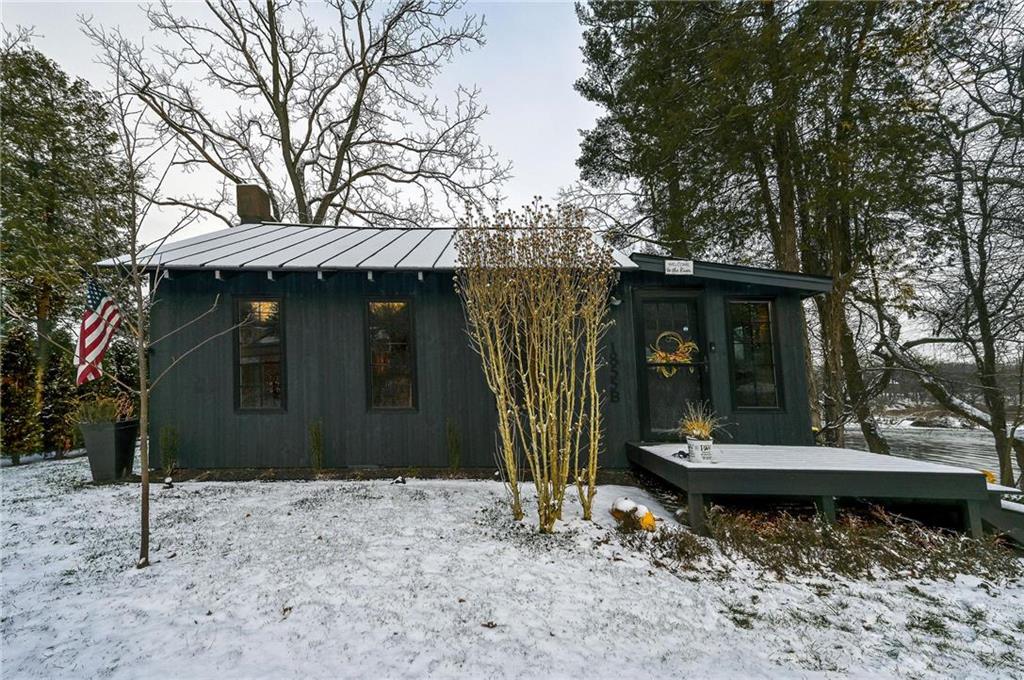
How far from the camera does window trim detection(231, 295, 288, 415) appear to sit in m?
5.28

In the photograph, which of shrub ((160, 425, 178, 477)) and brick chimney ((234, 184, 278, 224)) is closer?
shrub ((160, 425, 178, 477))

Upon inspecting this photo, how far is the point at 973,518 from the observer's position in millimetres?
3328

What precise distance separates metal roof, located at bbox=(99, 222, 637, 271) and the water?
256 inches

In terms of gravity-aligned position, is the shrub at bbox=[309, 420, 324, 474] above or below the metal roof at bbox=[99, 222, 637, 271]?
below

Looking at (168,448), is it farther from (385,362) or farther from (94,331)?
(385,362)

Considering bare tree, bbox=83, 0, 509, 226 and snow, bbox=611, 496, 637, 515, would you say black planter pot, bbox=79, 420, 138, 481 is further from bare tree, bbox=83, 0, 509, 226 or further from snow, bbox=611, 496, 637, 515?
bare tree, bbox=83, 0, 509, 226

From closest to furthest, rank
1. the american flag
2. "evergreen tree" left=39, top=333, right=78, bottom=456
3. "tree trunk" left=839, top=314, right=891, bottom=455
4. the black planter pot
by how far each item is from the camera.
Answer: the american flag → the black planter pot → "evergreen tree" left=39, top=333, right=78, bottom=456 → "tree trunk" left=839, top=314, right=891, bottom=455

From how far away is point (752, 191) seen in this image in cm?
775

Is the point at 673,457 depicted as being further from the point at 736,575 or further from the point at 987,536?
the point at 987,536

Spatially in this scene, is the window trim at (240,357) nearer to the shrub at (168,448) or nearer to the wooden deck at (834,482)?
the shrub at (168,448)

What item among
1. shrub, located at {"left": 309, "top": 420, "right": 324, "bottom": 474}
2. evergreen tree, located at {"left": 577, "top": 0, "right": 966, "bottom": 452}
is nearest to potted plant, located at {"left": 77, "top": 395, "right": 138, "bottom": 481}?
shrub, located at {"left": 309, "top": 420, "right": 324, "bottom": 474}

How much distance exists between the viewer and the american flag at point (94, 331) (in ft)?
14.3

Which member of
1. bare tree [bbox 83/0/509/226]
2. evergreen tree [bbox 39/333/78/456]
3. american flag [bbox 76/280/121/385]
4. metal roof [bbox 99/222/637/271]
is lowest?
evergreen tree [bbox 39/333/78/456]

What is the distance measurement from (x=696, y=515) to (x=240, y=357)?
546 cm
